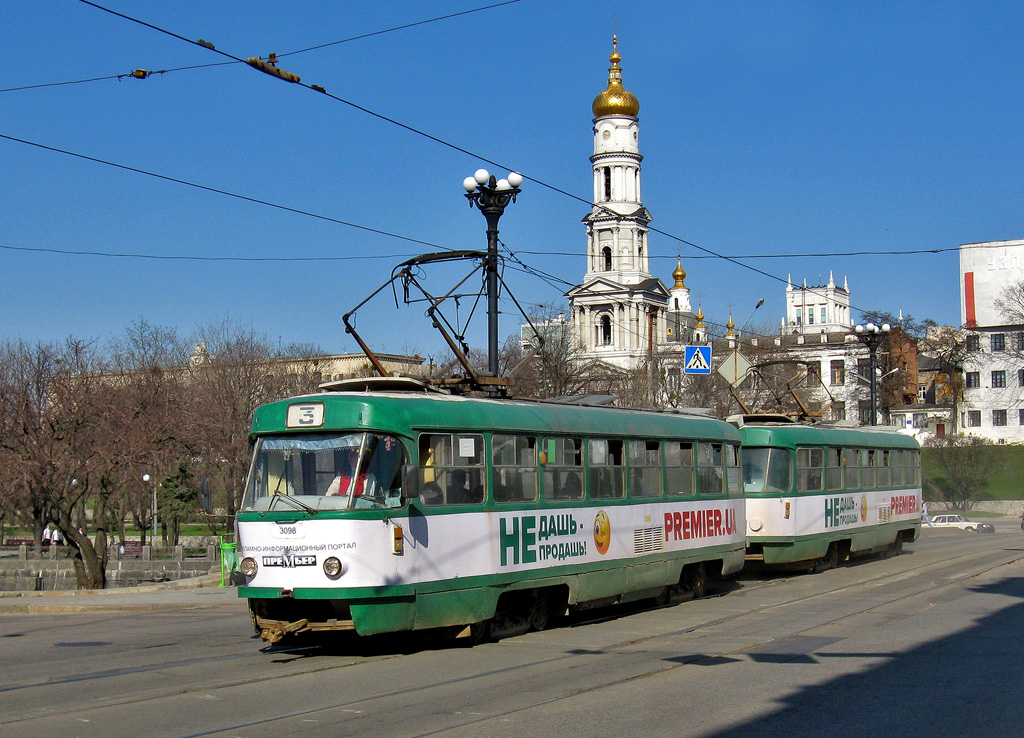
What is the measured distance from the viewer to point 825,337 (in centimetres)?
12200

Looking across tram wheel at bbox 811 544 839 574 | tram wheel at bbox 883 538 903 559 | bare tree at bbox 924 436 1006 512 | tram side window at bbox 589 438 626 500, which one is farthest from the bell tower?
tram side window at bbox 589 438 626 500

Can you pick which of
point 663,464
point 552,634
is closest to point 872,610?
point 663,464

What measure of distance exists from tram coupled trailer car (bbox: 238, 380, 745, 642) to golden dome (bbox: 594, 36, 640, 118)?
9849 cm

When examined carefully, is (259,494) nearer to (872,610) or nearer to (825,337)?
(872,610)

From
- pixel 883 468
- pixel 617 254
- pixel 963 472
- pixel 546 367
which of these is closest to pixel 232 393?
pixel 546 367

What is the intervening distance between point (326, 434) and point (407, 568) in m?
1.63

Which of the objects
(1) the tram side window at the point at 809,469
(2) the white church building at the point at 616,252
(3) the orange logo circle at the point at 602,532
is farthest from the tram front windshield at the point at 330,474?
(2) the white church building at the point at 616,252

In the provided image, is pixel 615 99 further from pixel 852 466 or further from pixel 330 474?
pixel 330 474

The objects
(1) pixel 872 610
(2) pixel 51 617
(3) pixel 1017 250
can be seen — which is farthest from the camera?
(3) pixel 1017 250

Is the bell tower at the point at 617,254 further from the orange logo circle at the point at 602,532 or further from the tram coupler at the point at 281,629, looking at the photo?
the tram coupler at the point at 281,629

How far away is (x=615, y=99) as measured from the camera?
111062 mm

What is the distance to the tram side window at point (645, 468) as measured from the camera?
1631 centimetres

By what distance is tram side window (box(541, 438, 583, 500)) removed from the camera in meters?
14.4

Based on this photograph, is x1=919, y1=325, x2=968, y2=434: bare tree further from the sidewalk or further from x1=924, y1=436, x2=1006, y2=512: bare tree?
the sidewalk
